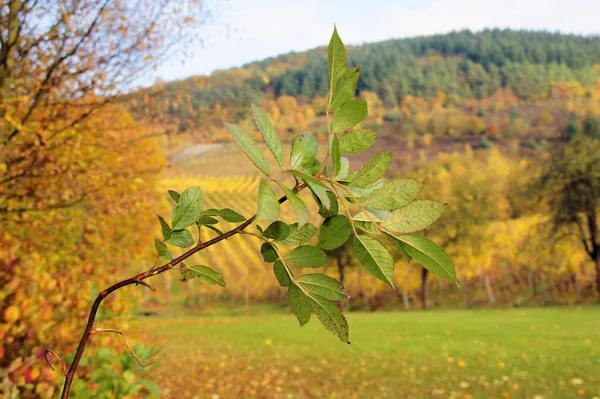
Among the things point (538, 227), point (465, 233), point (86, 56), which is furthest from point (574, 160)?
point (86, 56)

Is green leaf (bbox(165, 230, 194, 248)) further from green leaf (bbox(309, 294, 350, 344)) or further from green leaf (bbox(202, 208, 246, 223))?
green leaf (bbox(309, 294, 350, 344))

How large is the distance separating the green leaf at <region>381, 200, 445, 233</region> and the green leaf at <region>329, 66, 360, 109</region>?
0.12 meters

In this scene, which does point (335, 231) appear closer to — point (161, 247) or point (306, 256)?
point (306, 256)

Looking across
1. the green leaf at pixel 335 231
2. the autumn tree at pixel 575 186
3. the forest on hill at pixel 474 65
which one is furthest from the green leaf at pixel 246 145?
the forest on hill at pixel 474 65

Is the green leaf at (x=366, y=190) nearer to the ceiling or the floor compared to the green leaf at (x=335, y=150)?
nearer to the floor

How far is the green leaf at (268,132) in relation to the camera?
0.46m

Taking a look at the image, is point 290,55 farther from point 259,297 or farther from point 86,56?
point 86,56

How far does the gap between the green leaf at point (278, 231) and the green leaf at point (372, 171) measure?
0.28ft

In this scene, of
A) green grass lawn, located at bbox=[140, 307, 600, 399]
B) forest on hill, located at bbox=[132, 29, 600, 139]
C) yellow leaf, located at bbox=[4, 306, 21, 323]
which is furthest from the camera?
forest on hill, located at bbox=[132, 29, 600, 139]

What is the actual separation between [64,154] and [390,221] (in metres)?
4.88

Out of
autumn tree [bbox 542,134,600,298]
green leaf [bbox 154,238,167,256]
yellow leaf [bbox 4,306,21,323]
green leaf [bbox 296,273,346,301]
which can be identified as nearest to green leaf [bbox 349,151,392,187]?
green leaf [bbox 296,273,346,301]

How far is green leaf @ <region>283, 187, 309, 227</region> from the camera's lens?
1.38ft

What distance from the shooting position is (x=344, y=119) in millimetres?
510

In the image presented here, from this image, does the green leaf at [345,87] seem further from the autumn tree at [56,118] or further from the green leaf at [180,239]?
the autumn tree at [56,118]
